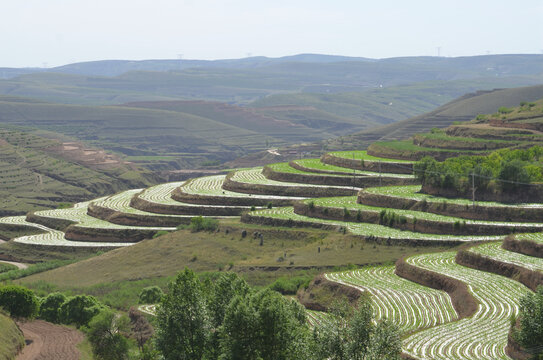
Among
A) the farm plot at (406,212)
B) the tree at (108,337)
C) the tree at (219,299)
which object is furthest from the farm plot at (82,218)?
the tree at (219,299)

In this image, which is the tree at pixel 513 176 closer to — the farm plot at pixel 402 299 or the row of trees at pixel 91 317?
the farm plot at pixel 402 299

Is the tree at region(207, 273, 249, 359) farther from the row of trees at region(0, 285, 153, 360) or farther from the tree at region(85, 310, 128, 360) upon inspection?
the tree at region(85, 310, 128, 360)

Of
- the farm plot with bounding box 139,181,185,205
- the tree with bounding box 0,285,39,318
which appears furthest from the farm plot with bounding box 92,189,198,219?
the tree with bounding box 0,285,39,318

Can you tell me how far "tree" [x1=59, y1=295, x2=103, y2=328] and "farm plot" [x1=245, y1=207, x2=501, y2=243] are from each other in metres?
30.7

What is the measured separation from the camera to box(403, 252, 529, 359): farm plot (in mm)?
42312

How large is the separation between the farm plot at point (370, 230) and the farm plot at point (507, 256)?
27.9 ft

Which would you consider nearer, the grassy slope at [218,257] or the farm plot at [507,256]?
the farm plot at [507,256]

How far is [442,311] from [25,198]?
445 ft

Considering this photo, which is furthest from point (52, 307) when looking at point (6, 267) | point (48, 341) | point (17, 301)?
point (6, 267)

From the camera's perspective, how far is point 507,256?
214 ft

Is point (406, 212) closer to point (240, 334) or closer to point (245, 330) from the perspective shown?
point (245, 330)

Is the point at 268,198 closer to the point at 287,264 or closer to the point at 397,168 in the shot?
the point at 397,168

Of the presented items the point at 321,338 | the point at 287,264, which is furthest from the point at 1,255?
A: the point at 321,338

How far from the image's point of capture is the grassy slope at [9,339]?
54781 millimetres
